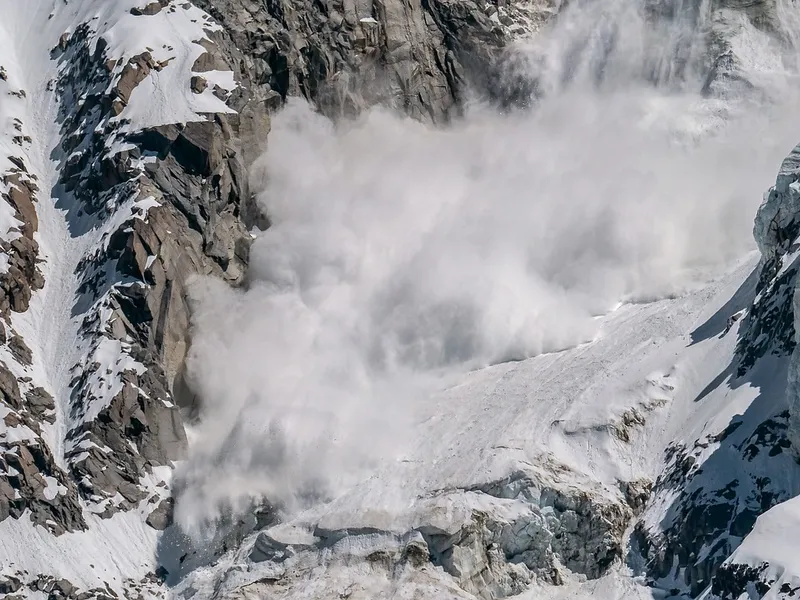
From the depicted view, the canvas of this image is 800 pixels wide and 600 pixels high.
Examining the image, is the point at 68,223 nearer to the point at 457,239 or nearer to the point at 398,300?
the point at 398,300

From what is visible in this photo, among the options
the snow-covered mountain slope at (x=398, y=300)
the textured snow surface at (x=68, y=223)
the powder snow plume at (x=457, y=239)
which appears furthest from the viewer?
the powder snow plume at (x=457, y=239)

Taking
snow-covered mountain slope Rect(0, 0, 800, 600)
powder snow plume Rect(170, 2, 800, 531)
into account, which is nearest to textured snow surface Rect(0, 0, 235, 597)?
snow-covered mountain slope Rect(0, 0, 800, 600)

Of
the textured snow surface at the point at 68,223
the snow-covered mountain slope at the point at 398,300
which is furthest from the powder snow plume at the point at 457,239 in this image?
the textured snow surface at the point at 68,223

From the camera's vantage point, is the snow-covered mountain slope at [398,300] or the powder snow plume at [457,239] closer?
the snow-covered mountain slope at [398,300]

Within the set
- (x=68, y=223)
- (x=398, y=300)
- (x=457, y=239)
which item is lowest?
(x=398, y=300)

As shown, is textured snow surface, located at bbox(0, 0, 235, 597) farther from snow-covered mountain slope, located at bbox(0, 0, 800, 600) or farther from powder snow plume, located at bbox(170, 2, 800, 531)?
powder snow plume, located at bbox(170, 2, 800, 531)

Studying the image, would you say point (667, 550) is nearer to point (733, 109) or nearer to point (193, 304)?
point (193, 304)

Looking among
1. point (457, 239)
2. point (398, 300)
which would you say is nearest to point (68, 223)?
point (398, 300)

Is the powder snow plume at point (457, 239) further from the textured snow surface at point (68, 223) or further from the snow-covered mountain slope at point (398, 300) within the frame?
the textured snow surface at point (68, 223)
